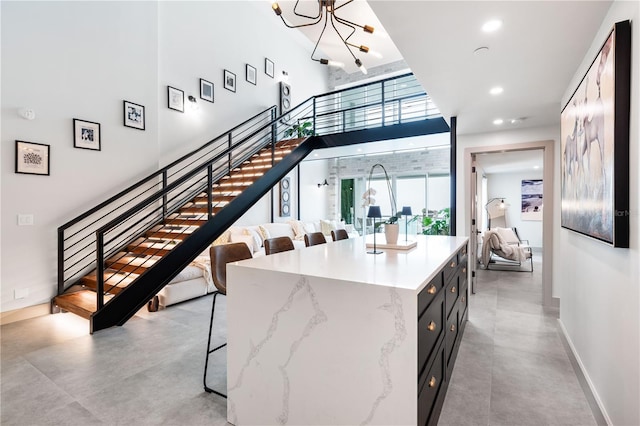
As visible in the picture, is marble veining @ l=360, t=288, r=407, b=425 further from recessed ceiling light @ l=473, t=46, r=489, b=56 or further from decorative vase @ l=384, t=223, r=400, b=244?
recessed ceiling light @ l=473, t=46, r=489, b=56

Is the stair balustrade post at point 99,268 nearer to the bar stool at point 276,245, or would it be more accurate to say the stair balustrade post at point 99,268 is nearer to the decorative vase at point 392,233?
the bar stool at point 276,245

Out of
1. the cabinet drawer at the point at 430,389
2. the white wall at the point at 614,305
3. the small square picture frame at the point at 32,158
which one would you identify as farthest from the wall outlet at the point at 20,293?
Result: the white wall at the point at 614,305

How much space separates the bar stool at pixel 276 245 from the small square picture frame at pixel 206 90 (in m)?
4.13

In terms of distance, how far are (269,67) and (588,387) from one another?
756 centimetres

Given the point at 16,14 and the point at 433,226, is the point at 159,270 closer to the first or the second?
the point at 16,14

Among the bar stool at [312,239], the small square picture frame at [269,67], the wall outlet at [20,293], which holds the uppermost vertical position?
the small square picture frame at [269,67]

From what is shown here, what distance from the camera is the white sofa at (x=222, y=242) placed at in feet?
12.7

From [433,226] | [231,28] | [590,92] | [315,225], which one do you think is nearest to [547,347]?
[590,92]

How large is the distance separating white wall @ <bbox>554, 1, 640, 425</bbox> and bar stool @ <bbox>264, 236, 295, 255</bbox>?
2182 mm

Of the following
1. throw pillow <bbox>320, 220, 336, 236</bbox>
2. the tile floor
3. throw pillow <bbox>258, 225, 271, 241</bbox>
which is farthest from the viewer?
throw pillow <bbox>320, 220, 336, 236</bbox>

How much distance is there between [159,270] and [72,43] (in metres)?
3.04

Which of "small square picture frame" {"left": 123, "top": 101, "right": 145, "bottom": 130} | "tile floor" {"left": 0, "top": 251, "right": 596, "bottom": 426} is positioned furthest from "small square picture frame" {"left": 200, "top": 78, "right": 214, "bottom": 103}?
"tile floor" {"left": 0, "top": 251, "right": 596, "bottom": 426}

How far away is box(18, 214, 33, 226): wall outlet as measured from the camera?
3424 mm

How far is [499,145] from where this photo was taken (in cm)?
433
